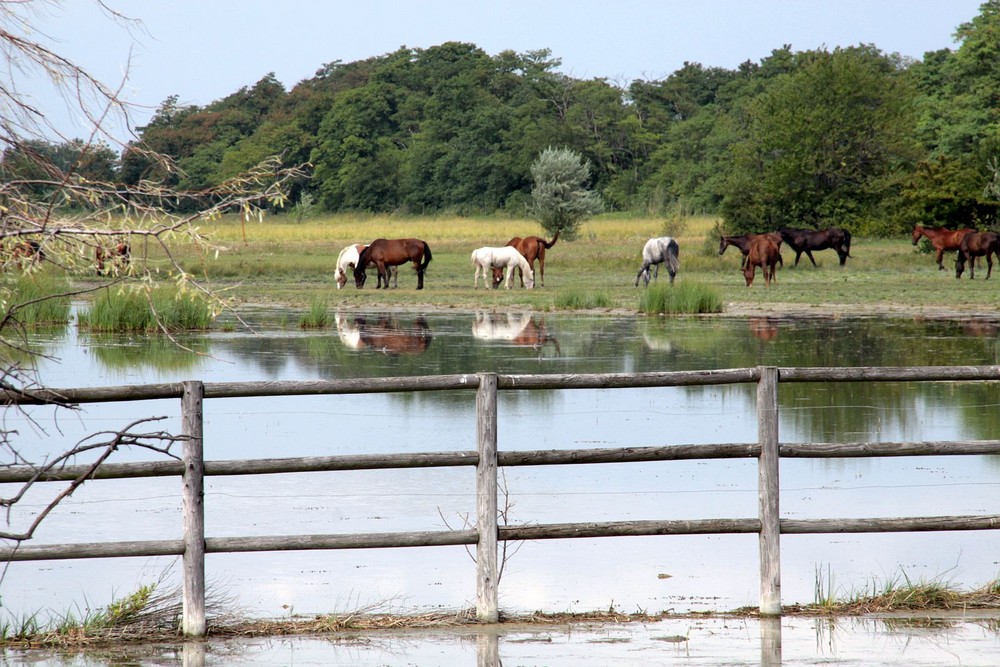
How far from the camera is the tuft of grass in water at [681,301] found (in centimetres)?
2753

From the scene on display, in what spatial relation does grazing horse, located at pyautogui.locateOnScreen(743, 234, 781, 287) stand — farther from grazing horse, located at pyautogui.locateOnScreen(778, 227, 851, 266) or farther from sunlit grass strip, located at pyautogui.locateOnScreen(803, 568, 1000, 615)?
sunlit grass strip, located at pyautogui.locateOnScreen(803, 568, 1000, 615)

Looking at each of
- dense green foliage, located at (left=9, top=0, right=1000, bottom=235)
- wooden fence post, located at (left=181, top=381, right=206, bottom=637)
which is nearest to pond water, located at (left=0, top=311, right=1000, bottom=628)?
wooden fence post, located at (left=181, top=381, right=206, bottom=637)

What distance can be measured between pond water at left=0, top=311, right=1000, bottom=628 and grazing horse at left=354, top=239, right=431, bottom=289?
1558cm

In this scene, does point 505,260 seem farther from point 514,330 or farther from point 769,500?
point 769,500

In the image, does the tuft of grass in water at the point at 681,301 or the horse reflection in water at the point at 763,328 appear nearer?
the horse reflection in water at the point at 763,328

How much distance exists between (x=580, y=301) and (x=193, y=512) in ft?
78.1

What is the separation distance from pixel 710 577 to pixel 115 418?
27.4 ft

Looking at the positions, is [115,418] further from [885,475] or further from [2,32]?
[2,32]

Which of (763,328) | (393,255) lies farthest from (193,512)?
(393,255)

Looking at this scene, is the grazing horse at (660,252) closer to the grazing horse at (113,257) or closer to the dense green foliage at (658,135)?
the dense green foliage at (658,135)

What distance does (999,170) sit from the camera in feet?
147

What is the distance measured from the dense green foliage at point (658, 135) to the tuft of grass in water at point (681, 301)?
21241mm

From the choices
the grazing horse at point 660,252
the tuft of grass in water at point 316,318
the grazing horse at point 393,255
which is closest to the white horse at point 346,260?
the grazing horse at point 393,255

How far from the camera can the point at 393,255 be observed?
122ft
